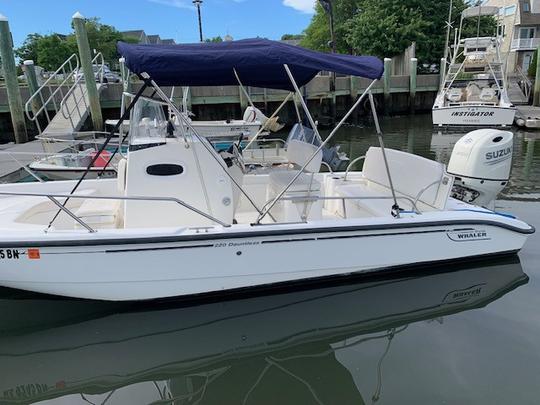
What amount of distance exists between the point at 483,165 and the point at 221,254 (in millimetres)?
3420

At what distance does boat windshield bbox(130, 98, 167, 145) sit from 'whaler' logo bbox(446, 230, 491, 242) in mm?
3195

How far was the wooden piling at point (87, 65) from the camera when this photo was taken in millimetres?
12734

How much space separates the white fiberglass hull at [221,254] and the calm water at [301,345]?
275 millimetres

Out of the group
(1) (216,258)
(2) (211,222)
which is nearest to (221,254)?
(1) (216,258)

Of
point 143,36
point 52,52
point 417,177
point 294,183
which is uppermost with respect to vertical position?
point 143,36

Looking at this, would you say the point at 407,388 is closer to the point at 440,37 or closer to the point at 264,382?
the point at 264,382

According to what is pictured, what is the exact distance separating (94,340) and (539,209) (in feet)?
22.6

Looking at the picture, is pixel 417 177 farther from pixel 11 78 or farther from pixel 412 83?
pixel 412 83

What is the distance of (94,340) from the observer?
3.88m

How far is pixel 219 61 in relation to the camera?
12.1 ft

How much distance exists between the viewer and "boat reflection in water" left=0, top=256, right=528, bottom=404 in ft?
10.9

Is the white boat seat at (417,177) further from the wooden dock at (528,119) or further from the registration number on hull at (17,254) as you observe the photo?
the wooden dock at (528,119)

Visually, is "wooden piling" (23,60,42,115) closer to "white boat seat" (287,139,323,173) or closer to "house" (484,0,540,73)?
"white boat seat" (287,139,323,173)

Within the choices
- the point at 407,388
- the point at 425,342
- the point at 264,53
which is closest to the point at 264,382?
the point at 407,388
